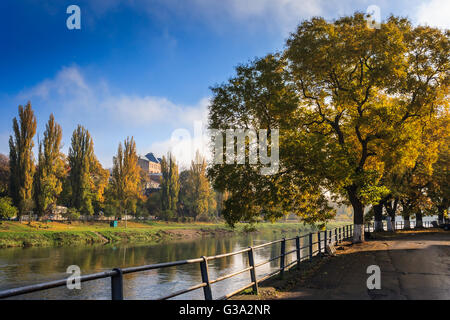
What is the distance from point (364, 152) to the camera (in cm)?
2125

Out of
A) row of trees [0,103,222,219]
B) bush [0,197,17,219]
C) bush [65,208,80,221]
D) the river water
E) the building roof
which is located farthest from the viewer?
the building roof

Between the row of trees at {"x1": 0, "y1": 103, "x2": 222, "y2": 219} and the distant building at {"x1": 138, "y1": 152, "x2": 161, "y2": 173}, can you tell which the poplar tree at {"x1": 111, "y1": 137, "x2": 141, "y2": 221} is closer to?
the row of trees at {"x1": 0, "y1": 103, "x2": 222, "y2": 219}

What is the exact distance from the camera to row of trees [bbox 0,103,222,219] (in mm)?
44875

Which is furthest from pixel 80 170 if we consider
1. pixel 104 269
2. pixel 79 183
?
pixel 104 269

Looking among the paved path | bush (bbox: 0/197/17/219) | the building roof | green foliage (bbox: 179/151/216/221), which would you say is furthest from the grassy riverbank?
the building roof

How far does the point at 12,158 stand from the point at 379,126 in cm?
4440

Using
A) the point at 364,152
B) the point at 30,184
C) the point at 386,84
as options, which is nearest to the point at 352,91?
the point at 386,84

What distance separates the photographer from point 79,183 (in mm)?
53438

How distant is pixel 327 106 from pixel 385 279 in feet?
44.3

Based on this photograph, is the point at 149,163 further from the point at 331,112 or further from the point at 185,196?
the point at 331,112

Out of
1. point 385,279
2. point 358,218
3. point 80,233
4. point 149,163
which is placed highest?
point 149,163

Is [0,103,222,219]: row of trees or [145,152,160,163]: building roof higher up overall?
[145,152,160,163]: building roof
